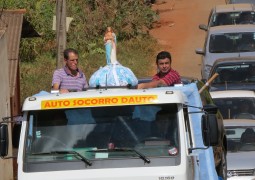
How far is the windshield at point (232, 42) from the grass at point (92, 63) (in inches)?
145

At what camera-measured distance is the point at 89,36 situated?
3166 cm

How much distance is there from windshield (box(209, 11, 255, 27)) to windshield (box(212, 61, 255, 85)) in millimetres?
8657

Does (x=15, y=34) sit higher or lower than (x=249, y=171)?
higher

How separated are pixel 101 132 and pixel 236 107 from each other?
8562mm

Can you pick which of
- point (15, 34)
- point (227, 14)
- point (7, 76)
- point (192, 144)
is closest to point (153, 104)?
point (192, 144)

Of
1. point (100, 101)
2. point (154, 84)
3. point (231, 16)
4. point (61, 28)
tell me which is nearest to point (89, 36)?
point (231, 16)

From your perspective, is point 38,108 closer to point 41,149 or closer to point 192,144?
point 41,149

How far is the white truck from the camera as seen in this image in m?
8.87

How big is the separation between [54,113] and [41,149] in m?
0.38

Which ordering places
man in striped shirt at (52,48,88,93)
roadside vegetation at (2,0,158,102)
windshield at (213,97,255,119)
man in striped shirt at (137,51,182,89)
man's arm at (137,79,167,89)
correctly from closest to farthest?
man's arm at (137,79,167,89)
man in striped shirt at (137,51,182,89)
man in striped shirt at (52,48,88,93)
windshield at (213,97,255,119)
roadside vegetation at (2,0,158,102)

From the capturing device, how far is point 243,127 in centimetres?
1552

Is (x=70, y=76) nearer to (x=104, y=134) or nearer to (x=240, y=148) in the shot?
(x=104, y=134)

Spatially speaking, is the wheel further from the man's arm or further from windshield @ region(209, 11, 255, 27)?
windshield @ region(209, 11, 255, 27)

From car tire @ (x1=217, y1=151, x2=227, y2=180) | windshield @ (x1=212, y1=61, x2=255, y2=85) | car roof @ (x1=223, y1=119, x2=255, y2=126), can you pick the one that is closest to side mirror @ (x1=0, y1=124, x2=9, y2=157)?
car tire @ (x1=217, y1=151, x2=227, y2=180)
